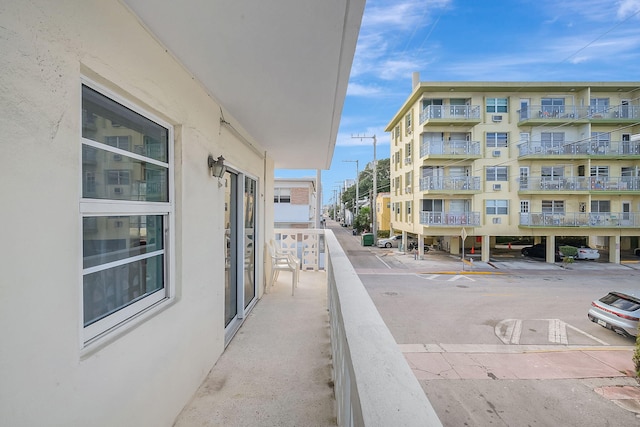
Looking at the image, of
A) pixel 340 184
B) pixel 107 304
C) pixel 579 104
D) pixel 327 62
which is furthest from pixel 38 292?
pixel 340 184

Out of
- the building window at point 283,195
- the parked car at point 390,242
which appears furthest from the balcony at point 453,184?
the building window at point 283,195

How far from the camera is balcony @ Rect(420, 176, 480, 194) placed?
1652cm

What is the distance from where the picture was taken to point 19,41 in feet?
3.23

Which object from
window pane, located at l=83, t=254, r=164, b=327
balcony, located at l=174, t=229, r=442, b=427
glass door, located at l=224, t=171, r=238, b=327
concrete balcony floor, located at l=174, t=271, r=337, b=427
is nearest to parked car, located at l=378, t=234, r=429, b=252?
balcony, located at l=174, t=229, r=442, b=427

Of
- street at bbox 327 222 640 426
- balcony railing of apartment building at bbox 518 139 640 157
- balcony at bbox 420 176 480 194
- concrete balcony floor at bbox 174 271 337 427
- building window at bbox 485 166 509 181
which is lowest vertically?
street at bbox 327 222 640 426

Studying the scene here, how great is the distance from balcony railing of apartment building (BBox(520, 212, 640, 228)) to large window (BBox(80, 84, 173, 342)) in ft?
63.9

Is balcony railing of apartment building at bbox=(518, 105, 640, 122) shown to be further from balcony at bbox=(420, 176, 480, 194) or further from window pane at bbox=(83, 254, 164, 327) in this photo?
window pane at bbox=(83, 254, 164, 327)

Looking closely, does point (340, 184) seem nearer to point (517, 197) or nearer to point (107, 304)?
point (517, 197)

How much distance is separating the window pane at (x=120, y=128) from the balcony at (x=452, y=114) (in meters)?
16.7

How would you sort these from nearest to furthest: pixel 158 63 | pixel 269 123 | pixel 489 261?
pixel 158 63, pixel 269 123, pixel 489 261

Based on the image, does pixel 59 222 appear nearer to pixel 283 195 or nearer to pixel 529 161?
pixel 283 195

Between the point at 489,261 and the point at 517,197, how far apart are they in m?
4.05

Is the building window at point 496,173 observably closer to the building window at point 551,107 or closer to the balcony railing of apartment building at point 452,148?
the balcony railing of apartment building at point 452,148

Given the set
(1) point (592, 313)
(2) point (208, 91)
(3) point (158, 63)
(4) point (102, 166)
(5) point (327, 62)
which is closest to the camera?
(4) point (102, 166)
